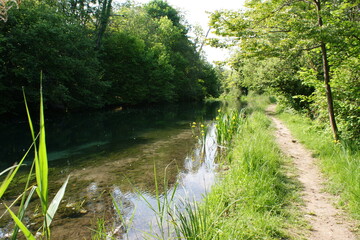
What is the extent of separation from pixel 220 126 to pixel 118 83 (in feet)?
74.6

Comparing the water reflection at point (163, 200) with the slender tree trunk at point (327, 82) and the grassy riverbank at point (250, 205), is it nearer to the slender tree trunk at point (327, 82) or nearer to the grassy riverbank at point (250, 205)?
the grassy riverbank at point (250, 205)

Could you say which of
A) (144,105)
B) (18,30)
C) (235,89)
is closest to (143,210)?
(18,30)

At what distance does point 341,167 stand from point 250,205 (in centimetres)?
217

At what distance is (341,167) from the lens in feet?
15.0

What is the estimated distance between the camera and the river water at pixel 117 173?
13.5 feet

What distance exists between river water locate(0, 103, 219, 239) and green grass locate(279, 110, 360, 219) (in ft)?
6.72

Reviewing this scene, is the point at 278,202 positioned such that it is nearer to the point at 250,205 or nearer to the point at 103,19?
the point at 250,205

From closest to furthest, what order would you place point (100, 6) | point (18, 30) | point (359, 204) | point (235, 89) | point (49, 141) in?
1. point (359, 204)
2. point (49, 141)
3. point (18, 30)
4. point (100, 6)
5. point (235, 89)

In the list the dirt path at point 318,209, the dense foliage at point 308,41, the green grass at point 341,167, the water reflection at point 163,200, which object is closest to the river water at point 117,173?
the water reflection at point 163,200

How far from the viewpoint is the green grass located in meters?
3.57

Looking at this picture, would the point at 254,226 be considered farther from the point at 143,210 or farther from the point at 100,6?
the point at 100,6

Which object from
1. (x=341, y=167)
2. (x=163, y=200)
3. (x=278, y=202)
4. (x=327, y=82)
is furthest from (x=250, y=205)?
(x=327, y=82)

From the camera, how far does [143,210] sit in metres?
4.63

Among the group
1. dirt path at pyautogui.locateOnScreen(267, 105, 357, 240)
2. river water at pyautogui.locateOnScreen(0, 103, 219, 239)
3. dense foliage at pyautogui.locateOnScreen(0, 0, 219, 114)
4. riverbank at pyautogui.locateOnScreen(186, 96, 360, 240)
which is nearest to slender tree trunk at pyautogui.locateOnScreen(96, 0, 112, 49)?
dense foliage at pyautogui.locateOnScreen(0, 0, 219, 114)
